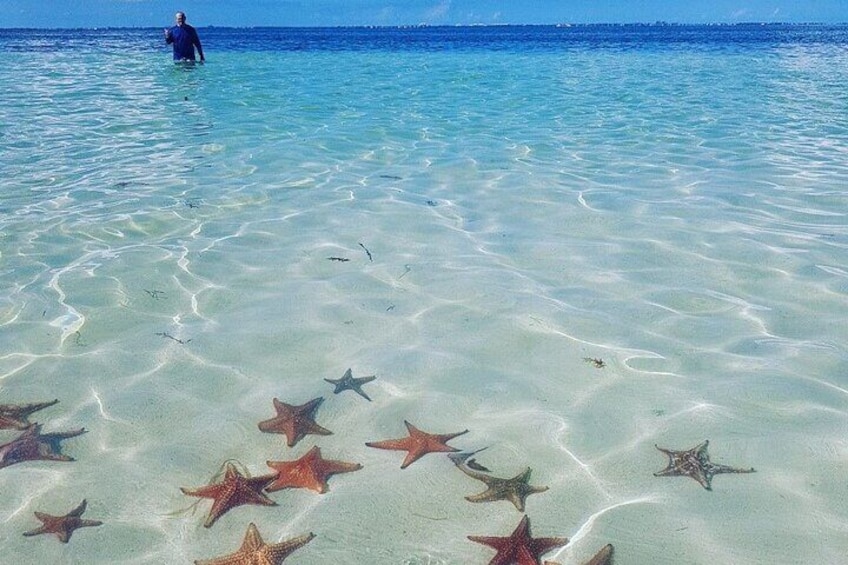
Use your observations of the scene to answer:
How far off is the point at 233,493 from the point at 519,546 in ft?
4.64

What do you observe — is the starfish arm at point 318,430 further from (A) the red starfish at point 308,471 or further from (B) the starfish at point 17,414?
(B) the starfish at point 17,414

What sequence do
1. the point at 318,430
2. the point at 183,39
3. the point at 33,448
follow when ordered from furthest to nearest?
the point at 183,39 < the point at 318,430 < the point at 33,448

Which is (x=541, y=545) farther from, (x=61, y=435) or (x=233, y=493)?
(x=61, y=435)

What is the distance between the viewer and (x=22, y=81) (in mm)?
20766

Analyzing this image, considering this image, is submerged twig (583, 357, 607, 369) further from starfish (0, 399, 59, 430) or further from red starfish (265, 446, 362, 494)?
starfish (0, 399, 59, 430)

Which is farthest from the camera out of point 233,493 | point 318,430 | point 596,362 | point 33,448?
point 596,362

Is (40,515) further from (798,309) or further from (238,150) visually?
(238,150)

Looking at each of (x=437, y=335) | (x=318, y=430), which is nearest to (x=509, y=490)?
(x=318, y=430)

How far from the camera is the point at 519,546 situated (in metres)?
2.73

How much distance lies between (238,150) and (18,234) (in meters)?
4.60

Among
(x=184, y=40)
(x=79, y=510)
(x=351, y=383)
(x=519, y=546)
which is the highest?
(x=184, y=40)

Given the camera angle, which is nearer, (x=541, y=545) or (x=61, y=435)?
(x=541, y=545)

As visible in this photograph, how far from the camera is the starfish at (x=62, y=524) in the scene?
301cm

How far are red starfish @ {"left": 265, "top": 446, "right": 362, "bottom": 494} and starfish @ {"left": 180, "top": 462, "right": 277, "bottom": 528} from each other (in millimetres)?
64
